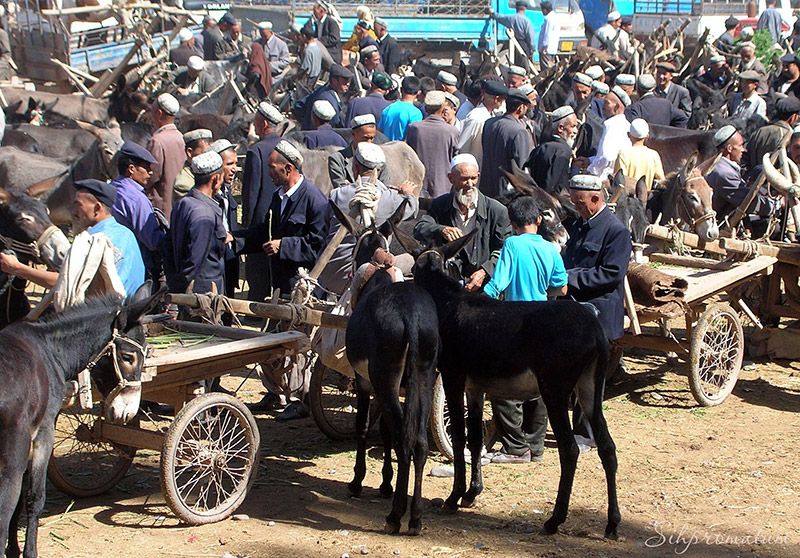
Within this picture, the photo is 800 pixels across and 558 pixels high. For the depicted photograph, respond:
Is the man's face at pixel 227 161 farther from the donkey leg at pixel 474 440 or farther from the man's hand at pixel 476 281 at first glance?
the donkey leg at pixel 474 440

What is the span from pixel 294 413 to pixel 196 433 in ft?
7.36

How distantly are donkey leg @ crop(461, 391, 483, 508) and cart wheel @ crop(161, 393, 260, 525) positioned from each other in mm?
1380

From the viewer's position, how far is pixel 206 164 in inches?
300

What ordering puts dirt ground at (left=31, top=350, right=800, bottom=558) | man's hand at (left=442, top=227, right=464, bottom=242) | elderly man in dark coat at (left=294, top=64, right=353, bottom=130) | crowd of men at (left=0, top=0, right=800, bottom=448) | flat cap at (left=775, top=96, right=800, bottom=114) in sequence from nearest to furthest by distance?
dirt ground at (left=31, top=350, right=800, bottom=558) → crowd of men at (left=0, top=0, right=800, bottom=448) → man's hand at (left=442, top=227, right=464, bottom=242) → flat cap at (left=775, top=96, right=800, bottom=114) → elderly man in dark coat at (left=294, top=64, right=353, bottom=130)

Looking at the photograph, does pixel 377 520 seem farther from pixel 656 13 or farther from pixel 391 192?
pixel 656 13

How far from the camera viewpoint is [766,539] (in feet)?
19.3

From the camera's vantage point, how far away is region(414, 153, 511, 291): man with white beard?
7.66 m

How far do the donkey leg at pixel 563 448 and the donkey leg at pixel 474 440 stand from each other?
0.66 metres

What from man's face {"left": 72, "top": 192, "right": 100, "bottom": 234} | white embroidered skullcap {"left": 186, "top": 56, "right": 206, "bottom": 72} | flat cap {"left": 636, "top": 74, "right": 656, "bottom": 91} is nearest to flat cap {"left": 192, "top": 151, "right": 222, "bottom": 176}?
man's face {"left": 72, "top": 192, "right": 100, "bottom": 234}

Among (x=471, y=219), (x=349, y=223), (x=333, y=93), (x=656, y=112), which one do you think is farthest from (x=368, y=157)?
(x=656, y=112)

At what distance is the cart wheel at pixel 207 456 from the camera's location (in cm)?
578

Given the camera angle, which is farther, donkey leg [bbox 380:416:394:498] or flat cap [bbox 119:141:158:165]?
flat cap [bbox 119:141:158:165]

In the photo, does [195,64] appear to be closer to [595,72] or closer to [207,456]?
[595,72]

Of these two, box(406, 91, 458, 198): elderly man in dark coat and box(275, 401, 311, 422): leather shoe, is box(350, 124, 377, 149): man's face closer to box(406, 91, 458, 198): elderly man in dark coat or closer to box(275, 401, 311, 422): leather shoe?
box(406, 91, 458, 198): elderly man in dark coat
